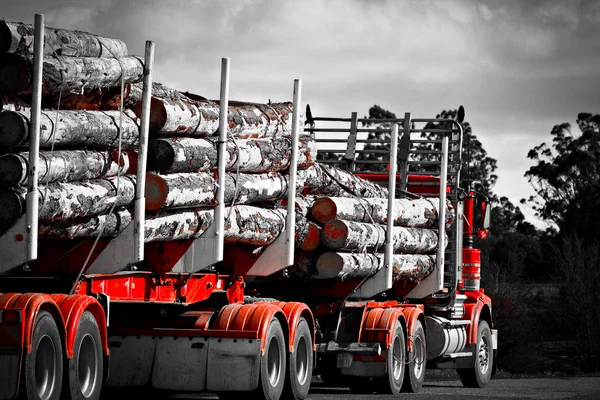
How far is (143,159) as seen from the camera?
1118 centimetres

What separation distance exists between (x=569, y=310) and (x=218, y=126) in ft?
143

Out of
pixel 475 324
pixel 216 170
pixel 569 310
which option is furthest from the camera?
pixel 569 310

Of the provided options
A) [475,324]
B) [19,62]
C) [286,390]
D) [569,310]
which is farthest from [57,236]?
[569,310]

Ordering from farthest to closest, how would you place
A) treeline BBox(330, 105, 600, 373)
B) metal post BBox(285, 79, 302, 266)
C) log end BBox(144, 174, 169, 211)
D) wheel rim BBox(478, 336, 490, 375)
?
treeline BBox(330, 105, 600, 373), wheel rim BBox(478, 336, 490, 375), metal post BBox(285, 79, 302, 266), log end BBox(144, 174, 169, 211)

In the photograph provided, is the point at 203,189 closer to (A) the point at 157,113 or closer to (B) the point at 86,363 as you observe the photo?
(A) the point at 157,113

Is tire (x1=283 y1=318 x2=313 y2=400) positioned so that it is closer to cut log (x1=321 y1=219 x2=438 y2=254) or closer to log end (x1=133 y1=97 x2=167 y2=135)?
cut log (x1=321 y1=219 x2=438 y2=254)

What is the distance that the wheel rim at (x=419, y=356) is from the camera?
62.0 ft

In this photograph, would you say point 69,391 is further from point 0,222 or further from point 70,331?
point 0,222

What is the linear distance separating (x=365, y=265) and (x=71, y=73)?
6959 mm

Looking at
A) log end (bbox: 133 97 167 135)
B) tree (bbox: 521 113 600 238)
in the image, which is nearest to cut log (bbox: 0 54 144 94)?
log end (bbox: 133 97 167 135)

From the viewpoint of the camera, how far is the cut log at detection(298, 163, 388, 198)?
1608 centimetres

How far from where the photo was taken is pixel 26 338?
9945 millimetres

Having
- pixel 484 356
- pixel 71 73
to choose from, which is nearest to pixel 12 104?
pixel 71 73

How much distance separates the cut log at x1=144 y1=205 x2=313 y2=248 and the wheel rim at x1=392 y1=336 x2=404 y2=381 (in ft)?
9.32
